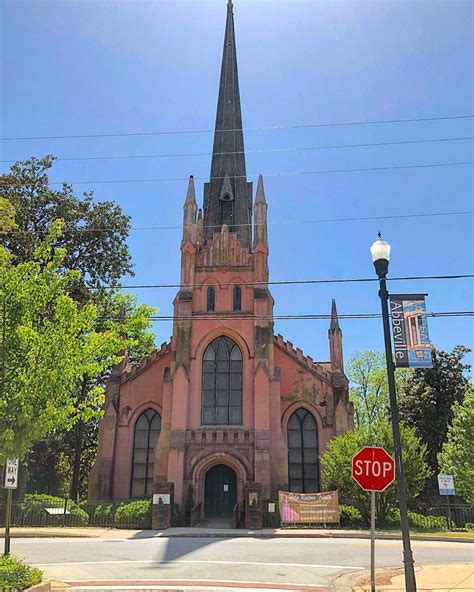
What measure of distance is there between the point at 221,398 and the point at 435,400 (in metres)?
17.7

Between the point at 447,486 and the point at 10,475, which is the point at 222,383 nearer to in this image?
the point at 447,486

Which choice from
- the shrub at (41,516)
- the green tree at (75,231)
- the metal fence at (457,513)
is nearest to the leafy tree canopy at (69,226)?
the green tree at (75,231)

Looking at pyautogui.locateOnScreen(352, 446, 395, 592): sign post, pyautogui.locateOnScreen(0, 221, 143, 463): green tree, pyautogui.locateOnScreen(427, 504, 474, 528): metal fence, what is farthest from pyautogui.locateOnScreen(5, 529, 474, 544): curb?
pyautogui.locateOnScreen(352, 446, 395, 592): sign post

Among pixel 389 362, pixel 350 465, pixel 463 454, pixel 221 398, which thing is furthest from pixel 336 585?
pixel 463 454

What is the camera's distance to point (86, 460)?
170 feet

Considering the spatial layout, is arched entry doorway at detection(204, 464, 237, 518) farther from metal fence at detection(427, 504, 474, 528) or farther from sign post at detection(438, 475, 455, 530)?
sign post at detection(438, 475, 455, 530)

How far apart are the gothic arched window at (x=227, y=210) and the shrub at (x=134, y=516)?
1893cm

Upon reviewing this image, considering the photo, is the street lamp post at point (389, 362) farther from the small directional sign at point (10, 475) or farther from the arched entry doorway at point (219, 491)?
the arched entry doorway at point (219, 491)

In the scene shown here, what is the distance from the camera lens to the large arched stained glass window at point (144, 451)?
103ft

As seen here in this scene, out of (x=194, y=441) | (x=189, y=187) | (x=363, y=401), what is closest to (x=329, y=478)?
(x=194, y=441)

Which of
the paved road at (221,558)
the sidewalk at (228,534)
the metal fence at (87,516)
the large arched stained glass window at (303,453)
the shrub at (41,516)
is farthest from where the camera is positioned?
the large arched stained glass window at (303,453)

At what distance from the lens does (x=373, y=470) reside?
33.2 ft

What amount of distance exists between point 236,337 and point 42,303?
1996 centimetres

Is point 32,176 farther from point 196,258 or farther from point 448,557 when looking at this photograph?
point 448,557
